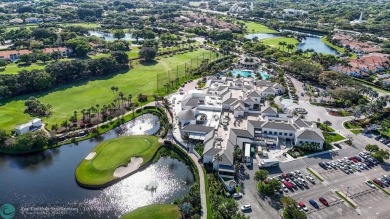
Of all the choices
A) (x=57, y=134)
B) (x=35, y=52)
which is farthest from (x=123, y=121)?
(x=35, y=52)

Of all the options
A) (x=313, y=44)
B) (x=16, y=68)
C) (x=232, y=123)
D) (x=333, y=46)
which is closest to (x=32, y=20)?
(x=16, y=68)

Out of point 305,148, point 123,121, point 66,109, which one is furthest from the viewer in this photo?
point 66,109

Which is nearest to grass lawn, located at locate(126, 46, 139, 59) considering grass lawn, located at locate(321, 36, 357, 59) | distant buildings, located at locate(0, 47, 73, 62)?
distant buildings, located at locate(0, 47, 73, 62)

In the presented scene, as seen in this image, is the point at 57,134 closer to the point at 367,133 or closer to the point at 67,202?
the point at 67,202

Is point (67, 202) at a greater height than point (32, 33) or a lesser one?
lesser

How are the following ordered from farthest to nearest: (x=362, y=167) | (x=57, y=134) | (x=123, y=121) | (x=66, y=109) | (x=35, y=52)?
(x=35, y=52)
(x=66, y=109)
(x=123, y=121)
(x=57, y=134)
(x=362, y=167)

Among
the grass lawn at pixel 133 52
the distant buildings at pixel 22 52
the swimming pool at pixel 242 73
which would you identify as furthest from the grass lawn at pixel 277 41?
the distant buildings at pixel 22 52

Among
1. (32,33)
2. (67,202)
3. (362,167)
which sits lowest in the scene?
(67,202)

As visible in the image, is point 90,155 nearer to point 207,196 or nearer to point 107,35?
point 207,196
